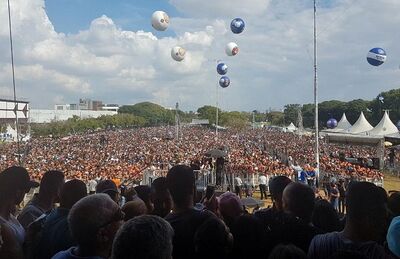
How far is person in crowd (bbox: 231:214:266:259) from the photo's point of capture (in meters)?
3.35

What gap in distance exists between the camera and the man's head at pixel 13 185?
390 centimetres

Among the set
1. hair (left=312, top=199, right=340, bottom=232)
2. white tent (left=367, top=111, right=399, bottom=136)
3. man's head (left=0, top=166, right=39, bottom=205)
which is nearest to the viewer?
Answer: man's head (left=0, top=166, right=39, bottom=205)

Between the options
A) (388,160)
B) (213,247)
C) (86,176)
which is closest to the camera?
(213,247)

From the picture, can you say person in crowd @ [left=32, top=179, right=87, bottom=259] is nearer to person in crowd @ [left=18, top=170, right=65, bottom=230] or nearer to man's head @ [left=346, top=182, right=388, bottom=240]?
person in crowd @ [left=18, top=170, right=65, bottom=230]

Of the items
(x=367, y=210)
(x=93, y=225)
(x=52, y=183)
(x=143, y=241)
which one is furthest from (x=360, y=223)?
(x=52, y=183)

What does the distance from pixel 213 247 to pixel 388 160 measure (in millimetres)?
34700

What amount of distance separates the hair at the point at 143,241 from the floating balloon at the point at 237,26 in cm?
1819

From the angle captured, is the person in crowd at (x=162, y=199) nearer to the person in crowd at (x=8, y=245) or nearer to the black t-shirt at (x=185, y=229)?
the black t-shirt at (x=185, y=229)

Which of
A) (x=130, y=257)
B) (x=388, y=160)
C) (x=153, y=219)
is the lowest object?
(x=388, y=160)

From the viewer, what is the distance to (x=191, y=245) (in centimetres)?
328

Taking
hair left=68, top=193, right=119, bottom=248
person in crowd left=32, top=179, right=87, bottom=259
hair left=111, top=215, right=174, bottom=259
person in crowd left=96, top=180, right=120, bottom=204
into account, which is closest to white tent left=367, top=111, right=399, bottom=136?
person in crowd left=96, top=180, right=120, bottom=204

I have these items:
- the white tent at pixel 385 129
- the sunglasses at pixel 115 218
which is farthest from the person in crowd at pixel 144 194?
the white tent at pixel 385 129

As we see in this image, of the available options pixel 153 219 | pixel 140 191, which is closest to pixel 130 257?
pixel 153 219

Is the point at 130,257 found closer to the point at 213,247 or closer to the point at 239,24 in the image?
the point at 213,247
